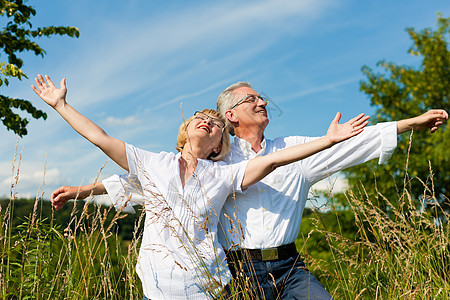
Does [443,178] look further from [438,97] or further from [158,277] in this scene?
[158,277]

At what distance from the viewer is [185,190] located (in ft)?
8.54

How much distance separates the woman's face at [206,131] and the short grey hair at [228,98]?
1.53 ft

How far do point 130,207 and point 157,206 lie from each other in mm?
449

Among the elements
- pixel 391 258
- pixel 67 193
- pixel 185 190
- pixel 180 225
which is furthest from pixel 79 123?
pixel 391 258

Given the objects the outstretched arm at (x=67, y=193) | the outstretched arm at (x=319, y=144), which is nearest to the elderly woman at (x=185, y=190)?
the outstretched arm at (x=319, y=144)

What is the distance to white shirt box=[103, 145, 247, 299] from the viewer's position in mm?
2445

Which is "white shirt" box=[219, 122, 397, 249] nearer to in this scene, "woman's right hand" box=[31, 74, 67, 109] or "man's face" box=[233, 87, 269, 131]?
"man's face" box=[233, 87, 269, 131]

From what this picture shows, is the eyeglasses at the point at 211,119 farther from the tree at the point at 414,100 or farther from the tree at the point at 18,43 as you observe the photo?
the tree at the point at 414,100

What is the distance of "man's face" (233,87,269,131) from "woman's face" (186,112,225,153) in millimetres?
351

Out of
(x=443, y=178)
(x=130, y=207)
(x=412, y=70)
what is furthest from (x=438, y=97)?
(x=130, y=207)

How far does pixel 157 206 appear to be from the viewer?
2.54 metres

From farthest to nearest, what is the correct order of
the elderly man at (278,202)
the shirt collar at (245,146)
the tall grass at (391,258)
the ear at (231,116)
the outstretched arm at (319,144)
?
the ear at (231,116) → the shirt collar at (245,146) → the tall grass at (391,258) → the elderly man at (278,202) → the outstretched arm at (319,144)

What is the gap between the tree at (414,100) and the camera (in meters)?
12.6

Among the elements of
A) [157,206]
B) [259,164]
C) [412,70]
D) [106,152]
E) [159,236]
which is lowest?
[159,236]
